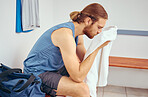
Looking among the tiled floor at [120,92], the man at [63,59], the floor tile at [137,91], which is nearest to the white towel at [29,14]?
the man at [63,59]

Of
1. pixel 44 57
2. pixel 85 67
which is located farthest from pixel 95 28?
pixel 44 57

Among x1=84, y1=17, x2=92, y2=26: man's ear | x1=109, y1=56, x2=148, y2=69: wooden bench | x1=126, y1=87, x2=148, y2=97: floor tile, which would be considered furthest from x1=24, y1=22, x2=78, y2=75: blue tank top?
x1=126, y1=87, x2=148, y2=97: floor tile

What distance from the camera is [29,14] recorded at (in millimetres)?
1961

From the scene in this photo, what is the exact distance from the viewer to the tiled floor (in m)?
2.56

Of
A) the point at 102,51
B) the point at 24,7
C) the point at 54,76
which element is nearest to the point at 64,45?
the point at 54,76

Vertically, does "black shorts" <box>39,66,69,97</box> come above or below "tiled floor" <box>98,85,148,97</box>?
above

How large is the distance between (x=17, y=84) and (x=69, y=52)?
0.41 metres

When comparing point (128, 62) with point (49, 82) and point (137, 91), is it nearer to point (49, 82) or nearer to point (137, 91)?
point (137, 91)

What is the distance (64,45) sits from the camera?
4.39 ft

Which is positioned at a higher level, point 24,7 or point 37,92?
point 24,7

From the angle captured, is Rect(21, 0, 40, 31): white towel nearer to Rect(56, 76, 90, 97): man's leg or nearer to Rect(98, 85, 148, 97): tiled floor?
Rect(56, 76, 90, 97): man's leg

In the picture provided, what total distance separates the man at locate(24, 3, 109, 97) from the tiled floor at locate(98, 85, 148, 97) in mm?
1231

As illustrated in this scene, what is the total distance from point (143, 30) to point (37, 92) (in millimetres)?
1945

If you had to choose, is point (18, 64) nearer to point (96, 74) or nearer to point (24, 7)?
point (24, 7)
